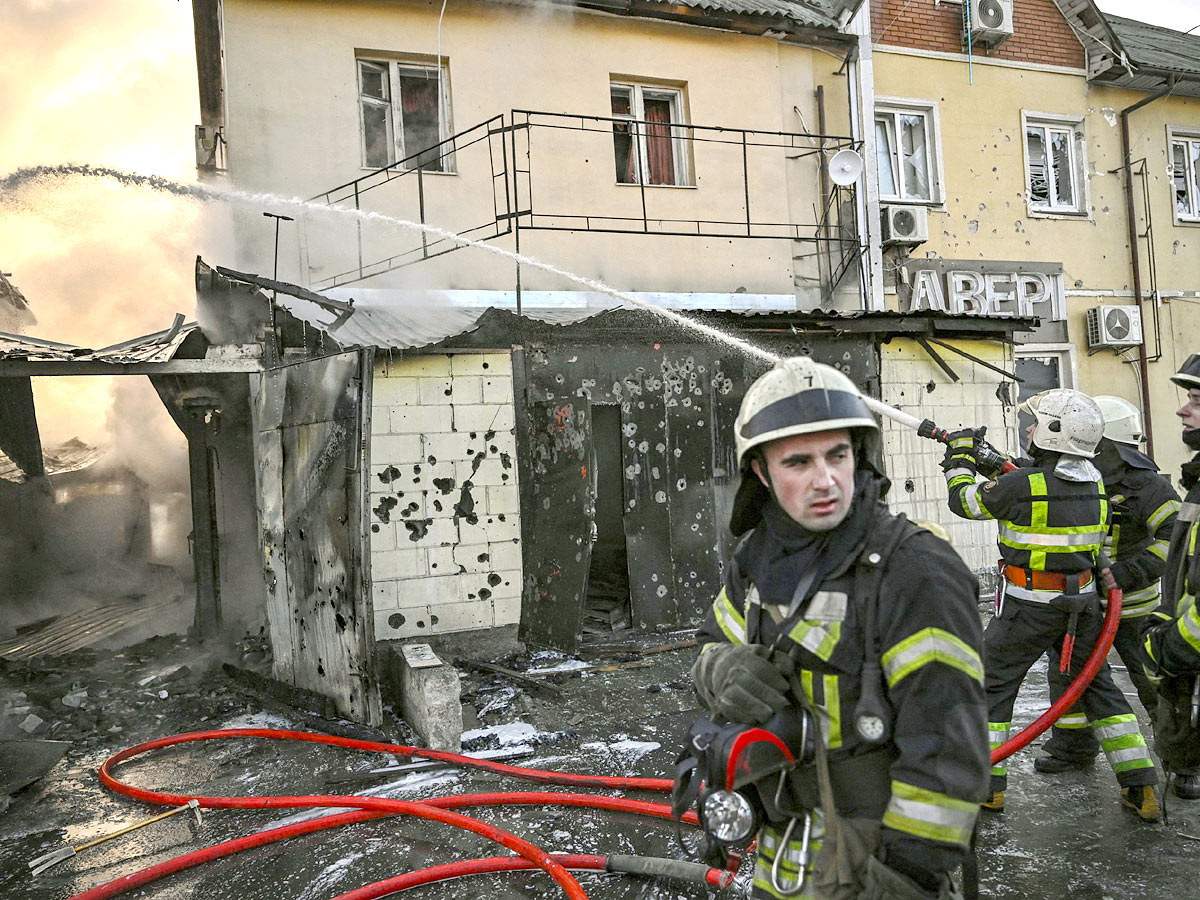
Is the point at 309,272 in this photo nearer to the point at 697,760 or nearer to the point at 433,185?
the point at 433,185

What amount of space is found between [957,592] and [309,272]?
8441 millimetres

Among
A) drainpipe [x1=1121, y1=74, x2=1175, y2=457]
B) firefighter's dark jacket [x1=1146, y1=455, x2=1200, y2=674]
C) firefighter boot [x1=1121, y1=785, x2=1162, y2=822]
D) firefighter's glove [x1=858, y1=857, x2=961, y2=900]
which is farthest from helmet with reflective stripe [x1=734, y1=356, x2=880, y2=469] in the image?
drainpipe [x1=1121, y1=74, x2=1175, y2=457]

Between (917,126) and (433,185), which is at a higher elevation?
(917,126)

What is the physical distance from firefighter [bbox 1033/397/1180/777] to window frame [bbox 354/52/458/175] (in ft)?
24.2

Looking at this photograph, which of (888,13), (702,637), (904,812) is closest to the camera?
(904,812)

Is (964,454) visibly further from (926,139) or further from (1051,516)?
(926,139)

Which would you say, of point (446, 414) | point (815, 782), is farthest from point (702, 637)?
point (446, 414)

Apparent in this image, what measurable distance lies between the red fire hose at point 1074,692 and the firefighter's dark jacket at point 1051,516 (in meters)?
0.25

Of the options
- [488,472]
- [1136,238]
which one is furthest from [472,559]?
[1136,238]

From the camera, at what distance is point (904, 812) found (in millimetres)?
1709

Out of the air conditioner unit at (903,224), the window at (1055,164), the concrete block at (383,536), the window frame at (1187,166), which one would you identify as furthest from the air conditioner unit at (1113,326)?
the concrete block at (383,536)

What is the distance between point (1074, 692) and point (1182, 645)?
870 mm

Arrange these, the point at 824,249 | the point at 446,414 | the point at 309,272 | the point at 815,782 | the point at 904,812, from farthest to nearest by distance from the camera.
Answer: the point at 824,249, the point at 309,272, the point at 446,414, the point at 815,782, the point at 904,812

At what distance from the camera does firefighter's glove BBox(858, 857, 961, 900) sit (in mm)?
1680
